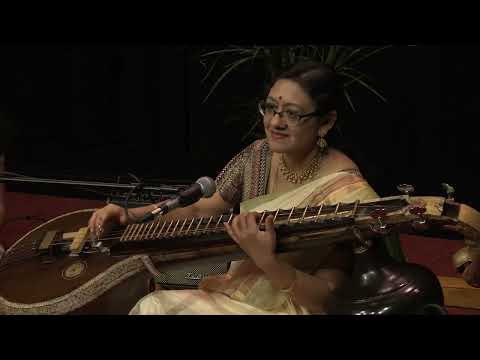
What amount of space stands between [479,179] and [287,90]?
4.44 ft

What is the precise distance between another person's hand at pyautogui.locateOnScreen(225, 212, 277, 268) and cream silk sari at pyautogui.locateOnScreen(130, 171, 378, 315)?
0.68 ft

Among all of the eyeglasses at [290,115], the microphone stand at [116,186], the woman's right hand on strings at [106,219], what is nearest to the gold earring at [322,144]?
the eyeglasses at [290,115]

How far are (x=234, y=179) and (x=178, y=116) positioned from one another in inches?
36.1

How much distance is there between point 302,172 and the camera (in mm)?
2305

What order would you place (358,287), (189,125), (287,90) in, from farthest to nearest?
(189,125) → (287,90) → (358,287)

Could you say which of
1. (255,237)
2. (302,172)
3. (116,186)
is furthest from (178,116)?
(255,237)

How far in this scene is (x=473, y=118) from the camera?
2984mm

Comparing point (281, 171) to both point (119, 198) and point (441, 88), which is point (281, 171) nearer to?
point (119, 198)

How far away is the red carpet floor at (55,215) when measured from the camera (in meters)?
3.25

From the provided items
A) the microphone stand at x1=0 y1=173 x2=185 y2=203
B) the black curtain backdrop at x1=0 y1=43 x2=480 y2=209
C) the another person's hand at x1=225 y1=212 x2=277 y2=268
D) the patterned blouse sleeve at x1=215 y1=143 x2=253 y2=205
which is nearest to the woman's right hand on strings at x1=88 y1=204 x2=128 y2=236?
the microphone stand at x1=0 y1=173 x2=185 y2=203

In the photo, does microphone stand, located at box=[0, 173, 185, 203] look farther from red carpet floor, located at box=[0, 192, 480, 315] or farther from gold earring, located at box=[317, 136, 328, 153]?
gold earring, located at box=[317, 136, 328, 153]

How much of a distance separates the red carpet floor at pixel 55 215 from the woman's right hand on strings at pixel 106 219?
106 centimetres

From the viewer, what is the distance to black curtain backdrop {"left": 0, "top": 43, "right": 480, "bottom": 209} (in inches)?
119
